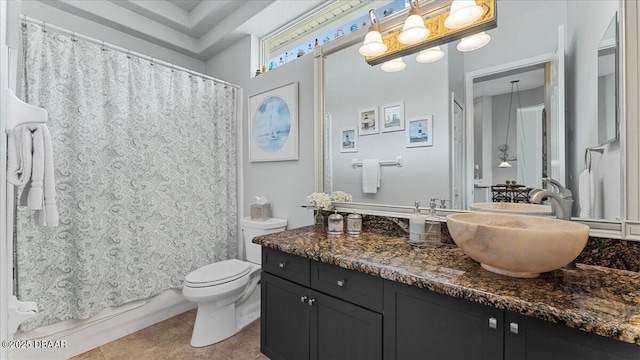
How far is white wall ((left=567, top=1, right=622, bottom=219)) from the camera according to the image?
1.08 m

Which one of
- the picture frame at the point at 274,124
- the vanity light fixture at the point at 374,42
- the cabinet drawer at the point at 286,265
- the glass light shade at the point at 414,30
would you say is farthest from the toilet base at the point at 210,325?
the glass light shade at the point at 414,30

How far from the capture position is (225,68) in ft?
9.87

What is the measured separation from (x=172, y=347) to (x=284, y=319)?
976mm

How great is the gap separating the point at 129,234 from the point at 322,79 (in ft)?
6.06

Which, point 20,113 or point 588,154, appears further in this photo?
point 588,154

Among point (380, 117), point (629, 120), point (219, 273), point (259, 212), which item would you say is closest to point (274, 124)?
point (259, 212)

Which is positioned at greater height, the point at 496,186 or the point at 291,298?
the point at 496,186

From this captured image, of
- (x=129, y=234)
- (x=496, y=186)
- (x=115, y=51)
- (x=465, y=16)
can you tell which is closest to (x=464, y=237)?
(x=496, y=186)

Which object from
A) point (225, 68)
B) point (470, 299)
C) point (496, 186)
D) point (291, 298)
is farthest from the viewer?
point (225, 68)

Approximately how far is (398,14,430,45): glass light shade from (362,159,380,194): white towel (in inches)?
27.7

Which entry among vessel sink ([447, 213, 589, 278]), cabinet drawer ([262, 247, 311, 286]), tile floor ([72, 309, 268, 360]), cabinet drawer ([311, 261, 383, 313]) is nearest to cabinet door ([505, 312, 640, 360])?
vessel sink ([447, 213, 589, 278])

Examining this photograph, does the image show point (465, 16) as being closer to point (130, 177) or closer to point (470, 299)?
point (470, 299)

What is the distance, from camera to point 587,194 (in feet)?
3.74

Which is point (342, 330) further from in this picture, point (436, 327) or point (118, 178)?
point (118, 178)
